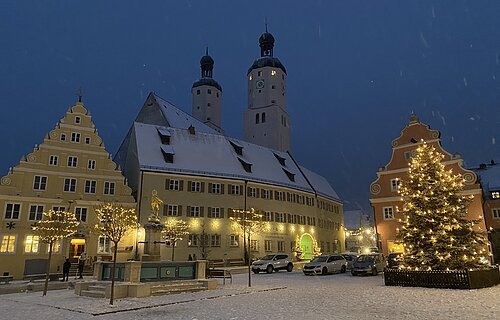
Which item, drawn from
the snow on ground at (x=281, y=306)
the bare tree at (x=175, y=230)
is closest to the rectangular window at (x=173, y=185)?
the bare tree at (x=175, y=230)

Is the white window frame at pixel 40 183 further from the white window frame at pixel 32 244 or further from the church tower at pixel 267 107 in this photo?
the church tower at pixel 267 107

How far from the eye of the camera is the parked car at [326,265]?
30.3 m

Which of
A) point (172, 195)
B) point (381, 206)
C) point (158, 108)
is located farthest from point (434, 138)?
point (158, 108)

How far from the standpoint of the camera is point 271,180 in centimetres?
5022

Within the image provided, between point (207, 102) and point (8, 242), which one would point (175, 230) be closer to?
point (8, 242)

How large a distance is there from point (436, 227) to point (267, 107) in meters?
62.2

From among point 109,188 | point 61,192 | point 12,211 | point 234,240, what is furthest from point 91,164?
point 234,240

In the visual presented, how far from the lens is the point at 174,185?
41812mm

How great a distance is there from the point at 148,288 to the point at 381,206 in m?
27.3

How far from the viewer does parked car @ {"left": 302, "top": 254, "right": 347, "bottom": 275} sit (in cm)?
3033

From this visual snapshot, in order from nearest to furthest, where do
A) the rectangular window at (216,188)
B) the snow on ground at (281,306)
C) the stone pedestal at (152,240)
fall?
the snow on ground at (281,306), the stone pedestal at (152,240), the rectangular window at (216,188)

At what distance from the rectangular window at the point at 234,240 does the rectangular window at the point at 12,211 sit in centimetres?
2139

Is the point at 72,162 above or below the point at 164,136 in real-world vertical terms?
below

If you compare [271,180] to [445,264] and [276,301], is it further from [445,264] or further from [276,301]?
[276,301]
